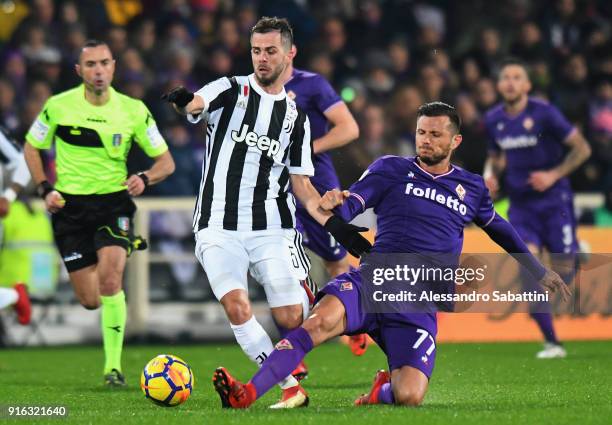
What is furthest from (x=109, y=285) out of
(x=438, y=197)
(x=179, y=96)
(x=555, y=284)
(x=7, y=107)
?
(x=7, y=107)

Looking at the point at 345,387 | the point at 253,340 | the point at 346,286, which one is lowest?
the point at 345,387

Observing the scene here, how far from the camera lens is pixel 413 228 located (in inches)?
272

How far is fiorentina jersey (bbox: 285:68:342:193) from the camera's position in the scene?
9.15 m

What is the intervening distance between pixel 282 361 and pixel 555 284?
1.59 m

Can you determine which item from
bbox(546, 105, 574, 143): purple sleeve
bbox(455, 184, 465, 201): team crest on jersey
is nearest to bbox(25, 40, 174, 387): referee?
bbox(455, 184, 465, 201): team crest on jersey

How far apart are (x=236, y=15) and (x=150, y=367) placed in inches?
351

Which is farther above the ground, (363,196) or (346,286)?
(363,196)

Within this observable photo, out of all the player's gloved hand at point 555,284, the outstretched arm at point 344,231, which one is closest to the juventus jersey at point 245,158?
the outstretched arm at point 344,231

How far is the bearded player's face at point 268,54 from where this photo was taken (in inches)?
279

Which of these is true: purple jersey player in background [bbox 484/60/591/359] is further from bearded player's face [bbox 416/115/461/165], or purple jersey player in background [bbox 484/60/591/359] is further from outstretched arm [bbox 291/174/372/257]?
outstretched arm [bbox 291/174/372/257]

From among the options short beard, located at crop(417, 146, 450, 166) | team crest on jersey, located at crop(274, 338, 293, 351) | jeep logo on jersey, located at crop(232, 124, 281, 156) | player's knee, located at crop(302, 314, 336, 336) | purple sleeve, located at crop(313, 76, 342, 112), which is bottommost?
team crest on jersey, located at crop(274, 338, 293, 351)

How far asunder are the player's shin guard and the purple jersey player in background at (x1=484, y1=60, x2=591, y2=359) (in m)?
3.80

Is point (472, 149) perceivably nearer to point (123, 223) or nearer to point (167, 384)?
point (123, 223)

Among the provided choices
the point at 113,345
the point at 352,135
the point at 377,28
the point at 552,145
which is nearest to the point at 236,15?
the point at 377,28
